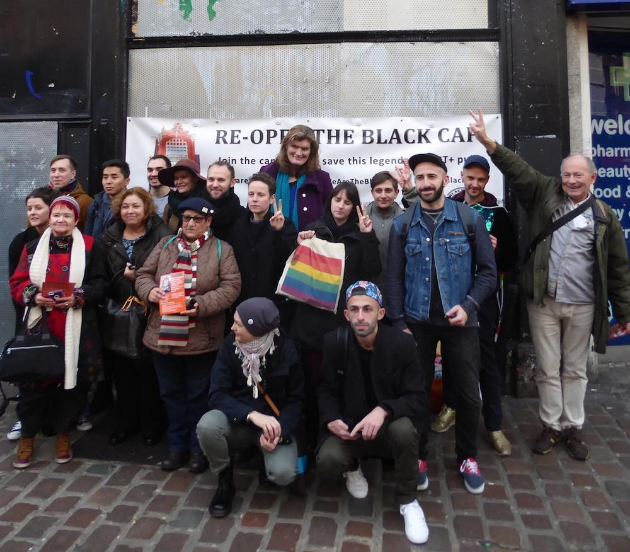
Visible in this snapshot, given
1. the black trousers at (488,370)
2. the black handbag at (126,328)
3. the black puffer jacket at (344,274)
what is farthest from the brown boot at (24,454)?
the black trousers at (488,370)

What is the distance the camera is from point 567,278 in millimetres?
3533

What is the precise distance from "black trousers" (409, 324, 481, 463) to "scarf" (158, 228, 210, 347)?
4.85ft

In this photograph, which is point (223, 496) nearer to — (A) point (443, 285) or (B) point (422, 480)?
(B) point (422, 480)

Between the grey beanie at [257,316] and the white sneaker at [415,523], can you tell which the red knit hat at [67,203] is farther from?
the white sneaker at [415,523]

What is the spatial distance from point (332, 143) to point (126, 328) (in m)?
2.57

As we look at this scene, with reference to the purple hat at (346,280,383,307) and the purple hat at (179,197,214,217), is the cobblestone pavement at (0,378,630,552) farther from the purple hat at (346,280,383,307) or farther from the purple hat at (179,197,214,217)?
the purple hat at (179,197,214,217)

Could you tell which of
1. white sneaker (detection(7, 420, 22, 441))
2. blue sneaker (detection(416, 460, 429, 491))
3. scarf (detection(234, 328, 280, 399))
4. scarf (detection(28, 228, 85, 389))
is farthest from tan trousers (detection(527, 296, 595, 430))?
white sneaker (detection(7, 420, 22, 441))

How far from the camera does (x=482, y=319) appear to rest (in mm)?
3641

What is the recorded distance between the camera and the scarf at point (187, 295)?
3396 millimetres

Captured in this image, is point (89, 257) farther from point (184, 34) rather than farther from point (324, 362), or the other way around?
point (184, 34)

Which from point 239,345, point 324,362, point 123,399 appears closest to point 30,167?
point 123,399

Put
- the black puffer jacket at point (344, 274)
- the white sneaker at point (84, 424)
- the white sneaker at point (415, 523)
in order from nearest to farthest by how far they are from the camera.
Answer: the white sneaker at point (415, 523) < the black puffer jacket at point (344, 274) < the white sneaker at point (84, 424)

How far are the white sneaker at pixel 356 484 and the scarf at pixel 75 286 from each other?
1971mm

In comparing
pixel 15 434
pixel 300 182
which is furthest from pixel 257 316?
pixel 15 434
